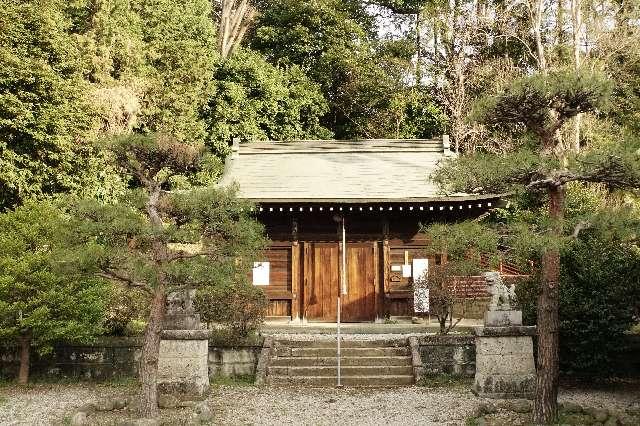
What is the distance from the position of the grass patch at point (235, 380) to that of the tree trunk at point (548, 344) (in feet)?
18.6

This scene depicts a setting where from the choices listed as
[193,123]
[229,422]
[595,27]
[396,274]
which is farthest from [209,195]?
[595,27]

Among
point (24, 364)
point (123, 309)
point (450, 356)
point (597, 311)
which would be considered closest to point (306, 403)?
point (450, 356)

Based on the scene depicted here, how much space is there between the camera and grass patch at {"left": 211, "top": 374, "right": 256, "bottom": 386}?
1148 centimetres

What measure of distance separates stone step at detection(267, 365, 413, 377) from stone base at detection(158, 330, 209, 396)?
79.3 inches

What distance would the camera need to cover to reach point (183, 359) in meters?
10.2

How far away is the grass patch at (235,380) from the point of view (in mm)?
11477

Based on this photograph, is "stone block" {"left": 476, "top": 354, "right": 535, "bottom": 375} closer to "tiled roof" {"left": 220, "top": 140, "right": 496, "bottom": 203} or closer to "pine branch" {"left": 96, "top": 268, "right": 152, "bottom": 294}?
"tiled roof" {"left": 220, "top": 140, "right": 496, "bottom": 203}

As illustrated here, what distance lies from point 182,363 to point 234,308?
2208 millimetres

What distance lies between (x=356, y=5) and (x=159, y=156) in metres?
Result: 26.5

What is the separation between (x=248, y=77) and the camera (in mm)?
27266

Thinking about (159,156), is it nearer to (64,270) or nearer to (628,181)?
(64,270)

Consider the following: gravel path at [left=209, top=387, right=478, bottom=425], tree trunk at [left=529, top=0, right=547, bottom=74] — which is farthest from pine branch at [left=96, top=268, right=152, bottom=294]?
tree trunk at [left=529, top=0, right=547, bottom=74]

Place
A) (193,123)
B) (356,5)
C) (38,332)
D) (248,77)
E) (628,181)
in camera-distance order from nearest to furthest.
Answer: (628,181) → (38,332) → (193,123) → (248,77) → (356,5)

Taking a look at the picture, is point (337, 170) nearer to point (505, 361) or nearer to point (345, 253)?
point (345, 253)
